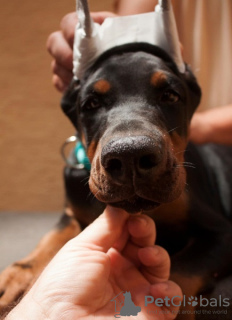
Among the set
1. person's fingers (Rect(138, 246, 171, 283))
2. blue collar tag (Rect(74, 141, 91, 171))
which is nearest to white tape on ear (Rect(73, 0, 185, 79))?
blue collar tag (Rect(74, 141, 91, 171))

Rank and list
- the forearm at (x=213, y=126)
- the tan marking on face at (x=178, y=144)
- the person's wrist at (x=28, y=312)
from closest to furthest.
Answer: the person's wrist at (x=28, y=312), the tan marking on face at (x=178, y=144), the forearm at (x=213, y=126)

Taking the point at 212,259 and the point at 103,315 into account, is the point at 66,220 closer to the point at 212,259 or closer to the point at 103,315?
the point at 212,259

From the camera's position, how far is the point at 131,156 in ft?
2.46

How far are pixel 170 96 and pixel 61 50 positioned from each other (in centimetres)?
48

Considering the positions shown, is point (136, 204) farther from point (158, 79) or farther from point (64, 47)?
point (64, 47)

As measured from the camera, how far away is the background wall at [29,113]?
1.56 meters

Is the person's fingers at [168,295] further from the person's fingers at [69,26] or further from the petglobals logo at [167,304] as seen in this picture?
the person's fingers at [69,26]

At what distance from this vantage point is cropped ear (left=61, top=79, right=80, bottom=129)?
121cm

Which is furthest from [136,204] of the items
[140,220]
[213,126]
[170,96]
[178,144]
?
[213,126]

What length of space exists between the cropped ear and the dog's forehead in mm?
96

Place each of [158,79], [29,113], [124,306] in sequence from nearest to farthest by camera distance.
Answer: [124,306] < [158,79] < [29,113]

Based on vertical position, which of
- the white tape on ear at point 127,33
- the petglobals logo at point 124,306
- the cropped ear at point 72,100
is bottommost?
the petglobals logo at point 124,306

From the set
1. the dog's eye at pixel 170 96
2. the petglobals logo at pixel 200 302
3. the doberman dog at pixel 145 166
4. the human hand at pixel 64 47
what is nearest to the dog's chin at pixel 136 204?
the doberman dog at pixel 145 166

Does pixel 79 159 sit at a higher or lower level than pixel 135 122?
lower
